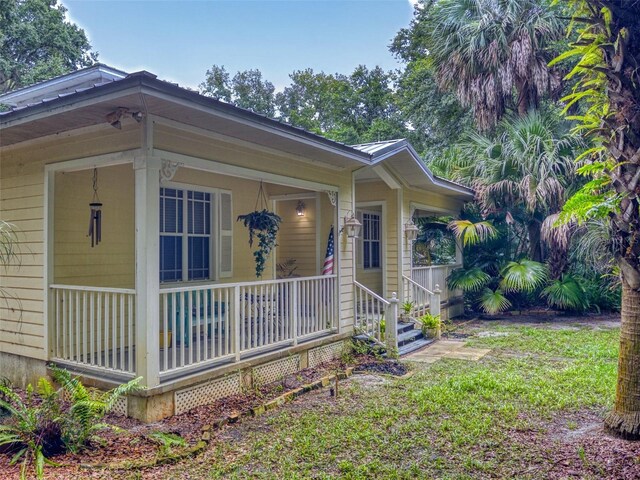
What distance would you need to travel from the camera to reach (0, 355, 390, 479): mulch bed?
3739 mm

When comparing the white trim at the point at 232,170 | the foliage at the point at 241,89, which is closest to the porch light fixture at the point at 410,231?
the white trim at the point at 232,170

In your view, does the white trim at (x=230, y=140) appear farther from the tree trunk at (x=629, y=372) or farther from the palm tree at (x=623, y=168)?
the tree trunk at (x=629, y=372)

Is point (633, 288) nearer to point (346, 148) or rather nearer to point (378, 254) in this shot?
point (346, 148)

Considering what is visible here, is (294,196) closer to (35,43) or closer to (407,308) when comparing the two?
(407,308)

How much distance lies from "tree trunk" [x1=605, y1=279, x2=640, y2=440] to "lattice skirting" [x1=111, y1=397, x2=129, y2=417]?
4561 millimetres

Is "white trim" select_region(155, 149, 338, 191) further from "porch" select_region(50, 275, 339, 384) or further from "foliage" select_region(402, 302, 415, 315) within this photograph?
"foliage" select_region(402, 302, 415, 315)

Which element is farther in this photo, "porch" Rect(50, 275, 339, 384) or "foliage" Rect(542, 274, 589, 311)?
"foliage" Rect(542, 274, 589, 311)

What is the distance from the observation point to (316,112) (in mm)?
30219

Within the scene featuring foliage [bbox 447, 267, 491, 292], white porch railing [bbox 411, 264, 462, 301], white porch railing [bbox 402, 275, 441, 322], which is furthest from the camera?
foliage [bbox 447, 267, 491, 292]

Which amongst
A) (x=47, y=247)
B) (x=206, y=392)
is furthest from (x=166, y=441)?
(x=47, y=247)

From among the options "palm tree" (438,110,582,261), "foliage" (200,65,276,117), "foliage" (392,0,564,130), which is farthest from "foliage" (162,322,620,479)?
"foliage" (200,65,276,117)

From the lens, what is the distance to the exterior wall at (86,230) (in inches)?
239

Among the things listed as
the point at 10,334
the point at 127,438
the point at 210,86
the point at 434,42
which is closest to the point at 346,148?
the point at 127,438

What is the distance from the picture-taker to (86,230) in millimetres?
6375
